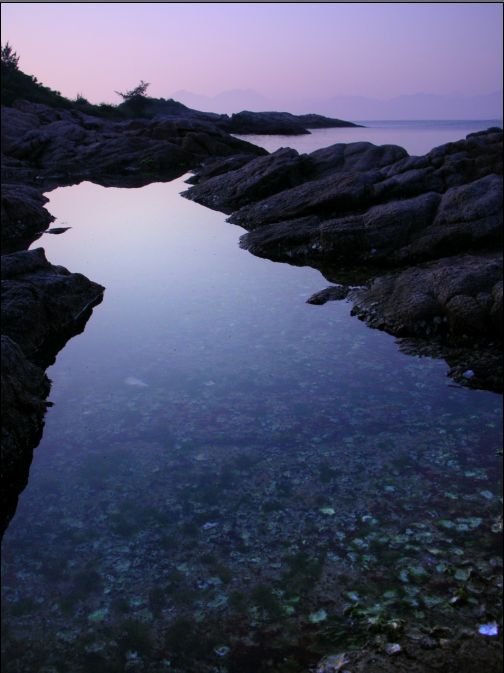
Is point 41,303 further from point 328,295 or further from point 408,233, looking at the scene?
point 408,233

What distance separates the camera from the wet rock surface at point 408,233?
562 inches

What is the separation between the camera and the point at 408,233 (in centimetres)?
2089

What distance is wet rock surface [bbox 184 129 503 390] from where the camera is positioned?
14.3 metres

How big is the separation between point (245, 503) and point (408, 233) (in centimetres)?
1495

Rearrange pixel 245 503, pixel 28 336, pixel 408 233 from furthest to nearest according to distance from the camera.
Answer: pixel 408 233, pixel 28 336, pixel 245 503

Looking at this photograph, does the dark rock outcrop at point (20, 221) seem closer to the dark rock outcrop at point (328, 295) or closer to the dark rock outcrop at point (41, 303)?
the dark rock outcrop at point (41, 303)

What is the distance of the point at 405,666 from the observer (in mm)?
5750

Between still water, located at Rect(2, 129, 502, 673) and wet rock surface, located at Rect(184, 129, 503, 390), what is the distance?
126 cm

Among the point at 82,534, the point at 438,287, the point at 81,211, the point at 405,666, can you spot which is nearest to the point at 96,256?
the point at 81,211

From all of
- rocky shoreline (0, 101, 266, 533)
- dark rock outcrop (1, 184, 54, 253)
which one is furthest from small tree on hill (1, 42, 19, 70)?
dark rock outcrop (1, 184, 54, 253)

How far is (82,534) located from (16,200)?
25.3 meters

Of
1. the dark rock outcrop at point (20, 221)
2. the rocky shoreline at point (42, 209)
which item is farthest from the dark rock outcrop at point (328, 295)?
the dark rock outcrop at point (20, 221)

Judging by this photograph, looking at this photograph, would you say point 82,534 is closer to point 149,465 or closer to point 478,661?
point 149,465

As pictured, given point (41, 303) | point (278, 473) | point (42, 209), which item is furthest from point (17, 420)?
point (42, 209)
